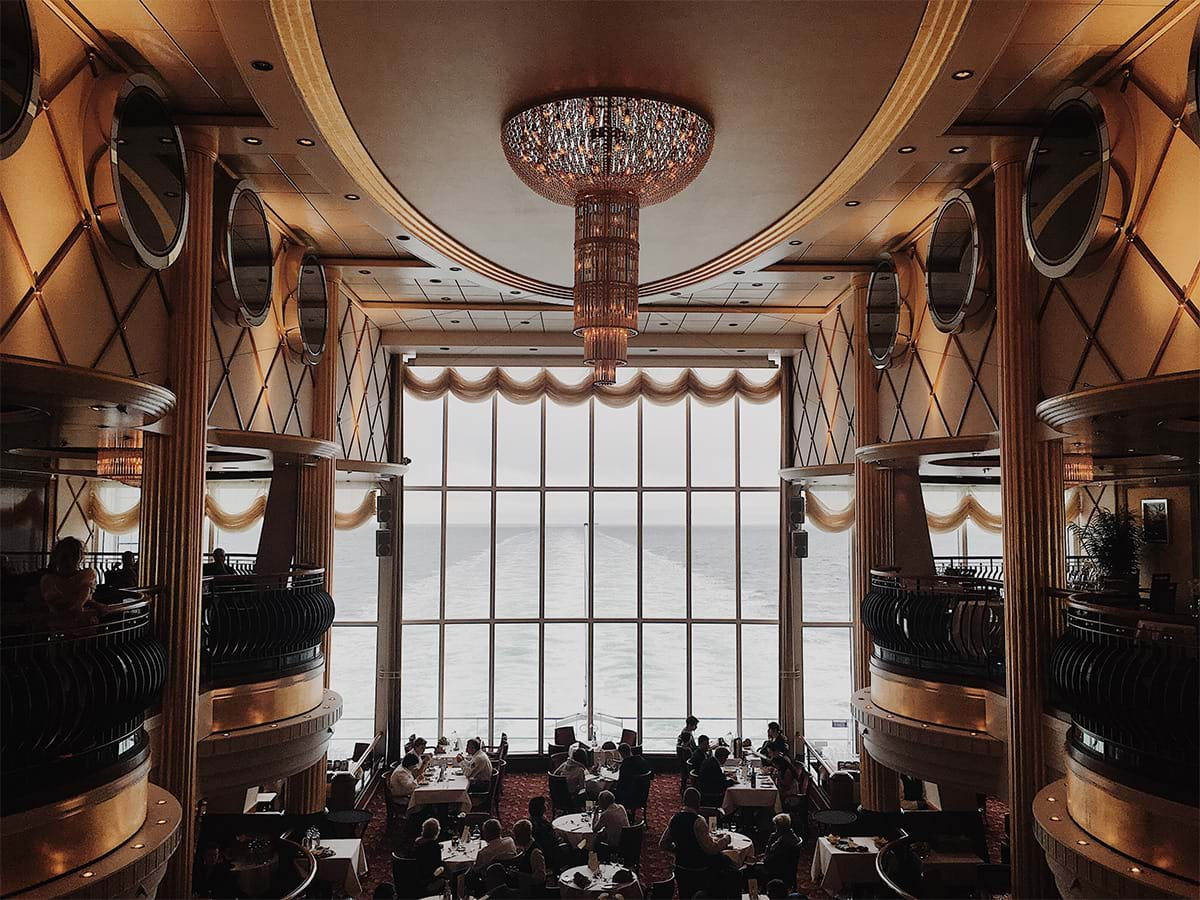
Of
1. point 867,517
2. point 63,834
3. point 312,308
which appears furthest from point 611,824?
point 312,308

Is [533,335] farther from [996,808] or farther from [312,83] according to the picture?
[996,808]

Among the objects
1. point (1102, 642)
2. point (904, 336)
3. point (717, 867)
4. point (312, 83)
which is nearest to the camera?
point (1102, 642)

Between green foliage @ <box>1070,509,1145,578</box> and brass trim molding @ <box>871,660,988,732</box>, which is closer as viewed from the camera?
brass trim molding @ <box>871,660,988,732</box>

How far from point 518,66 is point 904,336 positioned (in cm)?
532

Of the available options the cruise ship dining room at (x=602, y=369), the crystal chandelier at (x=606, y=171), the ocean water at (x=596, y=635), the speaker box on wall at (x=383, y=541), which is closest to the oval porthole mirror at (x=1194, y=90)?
the cruise ship dining room at (x=602, y=369)

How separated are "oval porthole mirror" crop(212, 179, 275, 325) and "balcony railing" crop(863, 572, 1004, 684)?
19.7 feet

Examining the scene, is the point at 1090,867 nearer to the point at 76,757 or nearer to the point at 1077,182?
the point at 1077,182

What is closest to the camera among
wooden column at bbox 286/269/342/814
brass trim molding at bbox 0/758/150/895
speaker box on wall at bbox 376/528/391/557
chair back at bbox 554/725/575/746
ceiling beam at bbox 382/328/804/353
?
brass trim molding at bbox 0/758/150/895

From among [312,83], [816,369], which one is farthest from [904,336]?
[312,83]

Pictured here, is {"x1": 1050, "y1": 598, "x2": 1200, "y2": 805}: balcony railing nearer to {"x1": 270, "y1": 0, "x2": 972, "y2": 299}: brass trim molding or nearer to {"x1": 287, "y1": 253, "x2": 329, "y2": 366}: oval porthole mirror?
{"x1": 270, "y1": 0, "x2": 972, "y2": 299}: brass trim molding

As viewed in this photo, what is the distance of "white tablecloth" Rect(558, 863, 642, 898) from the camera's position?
715cm

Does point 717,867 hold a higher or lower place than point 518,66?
lower

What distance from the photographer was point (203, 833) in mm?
7715

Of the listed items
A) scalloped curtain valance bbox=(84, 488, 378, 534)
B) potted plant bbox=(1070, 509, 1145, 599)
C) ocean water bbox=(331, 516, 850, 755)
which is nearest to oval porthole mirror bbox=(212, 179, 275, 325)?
scalloped curtain valance bbox=(84, 488, 378, 534)
